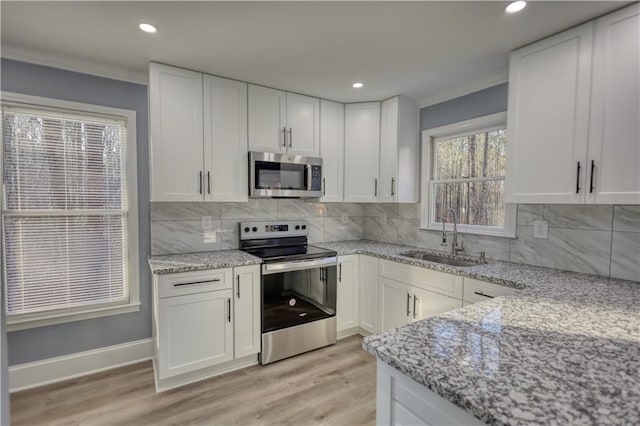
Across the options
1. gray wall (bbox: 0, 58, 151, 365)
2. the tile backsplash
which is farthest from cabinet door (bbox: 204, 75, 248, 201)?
gray wall (bbox: 0, 58, 151, 365)

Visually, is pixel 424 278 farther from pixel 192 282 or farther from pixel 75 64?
pixel 75 64

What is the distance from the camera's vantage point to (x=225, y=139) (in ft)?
8.70

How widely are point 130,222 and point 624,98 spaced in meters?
3.37

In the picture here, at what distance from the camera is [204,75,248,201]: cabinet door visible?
8.45ft

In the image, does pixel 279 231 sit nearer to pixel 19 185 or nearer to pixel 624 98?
pixel 19 185

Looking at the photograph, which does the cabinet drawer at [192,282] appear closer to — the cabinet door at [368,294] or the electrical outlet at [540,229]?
the cabinet door at [368,294]

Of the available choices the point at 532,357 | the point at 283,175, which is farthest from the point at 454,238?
the point at 532,357

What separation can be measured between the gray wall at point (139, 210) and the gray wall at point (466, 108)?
2.60 m

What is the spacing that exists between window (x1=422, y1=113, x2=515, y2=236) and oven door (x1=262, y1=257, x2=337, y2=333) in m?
1.19

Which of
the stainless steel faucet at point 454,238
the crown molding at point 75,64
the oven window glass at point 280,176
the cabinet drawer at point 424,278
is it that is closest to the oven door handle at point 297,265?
the cabinet drawer at point 424,278

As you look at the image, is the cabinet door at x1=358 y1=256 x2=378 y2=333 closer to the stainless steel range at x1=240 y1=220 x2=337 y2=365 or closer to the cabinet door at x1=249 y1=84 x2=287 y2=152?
the stainless steel range at x1=240 y1=220 x2=337 y2=365

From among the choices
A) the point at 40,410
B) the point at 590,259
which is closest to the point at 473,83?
the point at 590,259

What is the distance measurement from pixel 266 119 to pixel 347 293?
5.87 ft

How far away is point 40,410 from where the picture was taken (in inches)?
80.2
